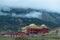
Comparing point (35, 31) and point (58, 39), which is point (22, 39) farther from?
point (35, 31)

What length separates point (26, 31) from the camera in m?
108

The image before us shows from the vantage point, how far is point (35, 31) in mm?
108500

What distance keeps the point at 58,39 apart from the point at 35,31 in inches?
1584

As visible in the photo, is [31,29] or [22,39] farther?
[31,29]

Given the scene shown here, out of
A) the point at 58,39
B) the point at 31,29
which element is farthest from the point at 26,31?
the point at 58,39

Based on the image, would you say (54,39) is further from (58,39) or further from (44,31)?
(44,31)

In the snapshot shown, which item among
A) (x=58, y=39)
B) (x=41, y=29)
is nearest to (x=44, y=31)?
(x=41, y=29)

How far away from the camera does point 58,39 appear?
6856 cm

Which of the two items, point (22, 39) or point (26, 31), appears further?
point (26, 31)

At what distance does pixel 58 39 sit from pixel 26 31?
4027 cm

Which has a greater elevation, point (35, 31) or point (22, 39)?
point (35, 31)

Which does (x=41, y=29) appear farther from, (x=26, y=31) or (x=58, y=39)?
(x=58, y=39)

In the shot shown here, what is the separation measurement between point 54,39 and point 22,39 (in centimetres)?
792

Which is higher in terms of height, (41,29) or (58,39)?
(41,29)
